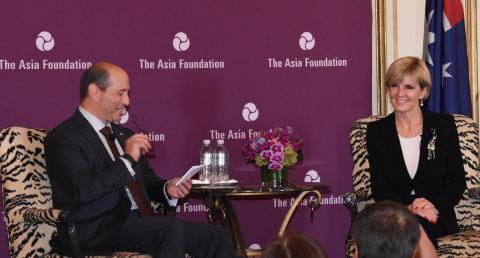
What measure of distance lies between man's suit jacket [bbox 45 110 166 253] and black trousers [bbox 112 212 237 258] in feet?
0.25

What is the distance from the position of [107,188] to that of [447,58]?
9.62 feet

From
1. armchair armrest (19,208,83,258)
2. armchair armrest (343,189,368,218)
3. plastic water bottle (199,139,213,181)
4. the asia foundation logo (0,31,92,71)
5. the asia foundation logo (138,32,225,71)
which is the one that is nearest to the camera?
armchair armrest (19,208,83,258)

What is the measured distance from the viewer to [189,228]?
475 cm

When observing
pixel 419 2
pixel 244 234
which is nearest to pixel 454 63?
pixel 419 2

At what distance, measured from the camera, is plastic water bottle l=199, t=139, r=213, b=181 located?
561cm

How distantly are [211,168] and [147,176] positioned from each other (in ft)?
2.22

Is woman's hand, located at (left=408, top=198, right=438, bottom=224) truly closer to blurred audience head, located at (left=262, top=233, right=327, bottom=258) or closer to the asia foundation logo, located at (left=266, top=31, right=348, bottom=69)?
the asia foundation logo, located at (left=266, top=31, right=348, bottom=69)

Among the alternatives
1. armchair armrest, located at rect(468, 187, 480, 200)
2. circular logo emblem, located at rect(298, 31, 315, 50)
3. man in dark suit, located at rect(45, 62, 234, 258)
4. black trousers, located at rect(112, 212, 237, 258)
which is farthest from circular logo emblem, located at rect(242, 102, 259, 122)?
armchair armrest, located at rect(468, 187, 480, 200)

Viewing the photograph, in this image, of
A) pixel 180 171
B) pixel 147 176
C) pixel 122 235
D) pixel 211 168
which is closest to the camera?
pixel 122 235

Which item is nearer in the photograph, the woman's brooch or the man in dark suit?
the man in dark suit

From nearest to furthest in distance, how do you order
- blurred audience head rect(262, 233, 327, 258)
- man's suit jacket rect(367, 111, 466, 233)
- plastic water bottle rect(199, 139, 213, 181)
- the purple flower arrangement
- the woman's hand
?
1. blurred audience head rect(262, 233, 327, 258)
2. the woman's hand
3. man's suit jacket rect(367, 111, 466, 233)
4. the purple flower arrangement
5. plastic water bottle rect(199, 139, 213, 181)

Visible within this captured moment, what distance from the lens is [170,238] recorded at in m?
4.48

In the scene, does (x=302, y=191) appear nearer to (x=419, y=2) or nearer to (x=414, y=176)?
(x=414, y=176)

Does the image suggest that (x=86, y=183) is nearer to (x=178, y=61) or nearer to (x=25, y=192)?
(x=25, y=192)
